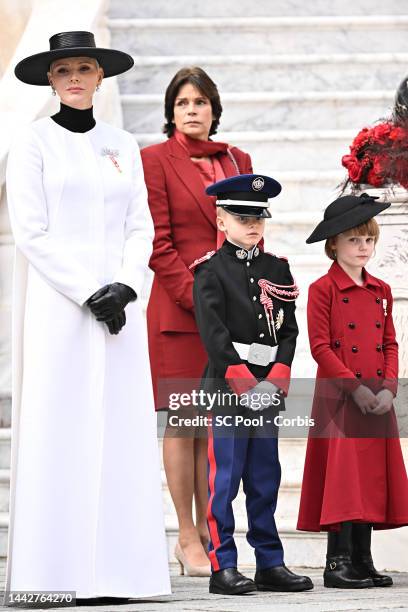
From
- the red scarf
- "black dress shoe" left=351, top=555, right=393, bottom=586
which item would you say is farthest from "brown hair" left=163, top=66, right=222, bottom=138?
"black dress shoe" left=351, top=555, right=393, bottom=586

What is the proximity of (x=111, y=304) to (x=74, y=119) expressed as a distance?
666 mm

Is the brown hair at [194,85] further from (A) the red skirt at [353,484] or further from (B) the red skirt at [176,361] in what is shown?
(A) the red skirt at [353,484]

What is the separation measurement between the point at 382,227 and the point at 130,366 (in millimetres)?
1427

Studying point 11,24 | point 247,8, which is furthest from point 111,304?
point 247,8

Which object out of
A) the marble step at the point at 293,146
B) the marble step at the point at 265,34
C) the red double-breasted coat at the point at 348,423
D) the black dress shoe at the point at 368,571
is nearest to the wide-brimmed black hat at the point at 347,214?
the red double-breasted coat at the point at 348,423

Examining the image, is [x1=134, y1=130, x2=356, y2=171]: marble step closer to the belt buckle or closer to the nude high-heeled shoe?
the nude high-heeled shoe

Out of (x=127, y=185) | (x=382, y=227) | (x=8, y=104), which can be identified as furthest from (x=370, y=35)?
(x=127, y=185)

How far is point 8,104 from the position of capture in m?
8.23

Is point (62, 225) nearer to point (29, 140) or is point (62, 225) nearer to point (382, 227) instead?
point (29, 140)

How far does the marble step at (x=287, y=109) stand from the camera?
8805 millimetres

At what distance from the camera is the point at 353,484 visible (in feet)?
17.5

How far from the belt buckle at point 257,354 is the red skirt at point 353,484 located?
421 millimetres

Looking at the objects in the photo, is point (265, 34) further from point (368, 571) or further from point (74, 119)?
point (368, 571)

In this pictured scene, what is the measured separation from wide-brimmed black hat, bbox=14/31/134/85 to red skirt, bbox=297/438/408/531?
58.6 inches
